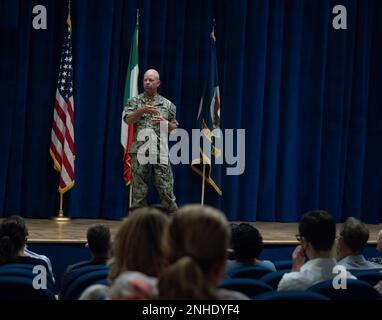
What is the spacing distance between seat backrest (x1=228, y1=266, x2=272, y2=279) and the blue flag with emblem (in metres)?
4.74

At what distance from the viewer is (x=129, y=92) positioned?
7.87m

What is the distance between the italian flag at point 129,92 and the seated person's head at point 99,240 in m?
4.24

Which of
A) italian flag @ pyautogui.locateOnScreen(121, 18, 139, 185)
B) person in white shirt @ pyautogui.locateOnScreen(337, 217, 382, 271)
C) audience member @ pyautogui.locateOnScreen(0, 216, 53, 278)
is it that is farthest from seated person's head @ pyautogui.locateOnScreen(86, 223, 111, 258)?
italian flag @ pyautogui.locateOnScreen(121, 18, 139, 185)

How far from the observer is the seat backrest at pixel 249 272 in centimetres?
337

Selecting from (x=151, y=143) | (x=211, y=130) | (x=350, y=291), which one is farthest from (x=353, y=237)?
(x=211, y=130)

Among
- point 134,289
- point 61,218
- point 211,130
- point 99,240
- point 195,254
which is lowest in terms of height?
point 61,218

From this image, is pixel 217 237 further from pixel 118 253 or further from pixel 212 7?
pixel 212 7

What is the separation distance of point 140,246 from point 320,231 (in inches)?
45.4

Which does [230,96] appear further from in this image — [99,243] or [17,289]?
[17,289]

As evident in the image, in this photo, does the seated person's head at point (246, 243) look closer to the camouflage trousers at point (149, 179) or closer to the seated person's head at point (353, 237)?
the seated person's head at point (353, 237)

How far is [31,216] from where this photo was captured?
786 cm

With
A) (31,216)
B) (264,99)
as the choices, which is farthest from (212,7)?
(31,216)

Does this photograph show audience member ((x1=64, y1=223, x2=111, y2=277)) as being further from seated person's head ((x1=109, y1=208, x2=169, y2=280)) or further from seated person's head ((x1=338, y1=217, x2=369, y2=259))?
seated person's head ((x1=338, y1=217, x2=369, y2=259))
